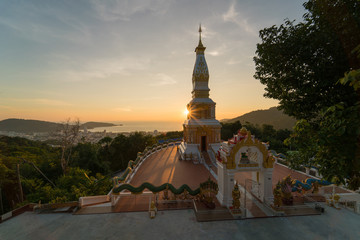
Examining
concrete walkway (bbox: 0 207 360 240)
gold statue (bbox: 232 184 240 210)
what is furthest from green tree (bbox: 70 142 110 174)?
gold statue (bbox: 232 184 240 210)

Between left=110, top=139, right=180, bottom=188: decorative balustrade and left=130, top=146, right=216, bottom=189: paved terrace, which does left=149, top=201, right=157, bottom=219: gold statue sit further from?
left=130, top=146, right=216, bottom=189: paved terrace

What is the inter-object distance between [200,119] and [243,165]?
544 inches

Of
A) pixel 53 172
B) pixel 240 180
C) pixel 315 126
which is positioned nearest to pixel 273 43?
pixel 315 126

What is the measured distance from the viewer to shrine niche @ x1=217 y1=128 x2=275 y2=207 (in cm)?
1054

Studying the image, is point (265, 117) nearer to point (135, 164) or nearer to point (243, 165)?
point (135, 164)

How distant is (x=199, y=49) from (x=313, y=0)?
19228 mm

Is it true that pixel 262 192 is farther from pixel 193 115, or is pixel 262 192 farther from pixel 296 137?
pixel 193 115

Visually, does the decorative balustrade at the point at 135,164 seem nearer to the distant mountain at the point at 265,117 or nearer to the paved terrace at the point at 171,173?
the paved terrace at the point at 171,173

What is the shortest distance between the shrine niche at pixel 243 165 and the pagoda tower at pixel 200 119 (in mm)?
11240

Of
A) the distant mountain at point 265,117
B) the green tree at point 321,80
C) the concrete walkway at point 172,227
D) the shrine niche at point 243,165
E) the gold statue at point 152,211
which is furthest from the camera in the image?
the distant mountain at point 265,117

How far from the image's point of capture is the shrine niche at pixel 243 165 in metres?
10.5

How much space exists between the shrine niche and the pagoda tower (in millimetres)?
11240

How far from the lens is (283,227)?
8.67m

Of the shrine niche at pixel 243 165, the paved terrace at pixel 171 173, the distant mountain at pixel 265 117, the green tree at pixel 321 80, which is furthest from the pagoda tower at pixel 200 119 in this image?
the distant mountain at pixel 265 117
